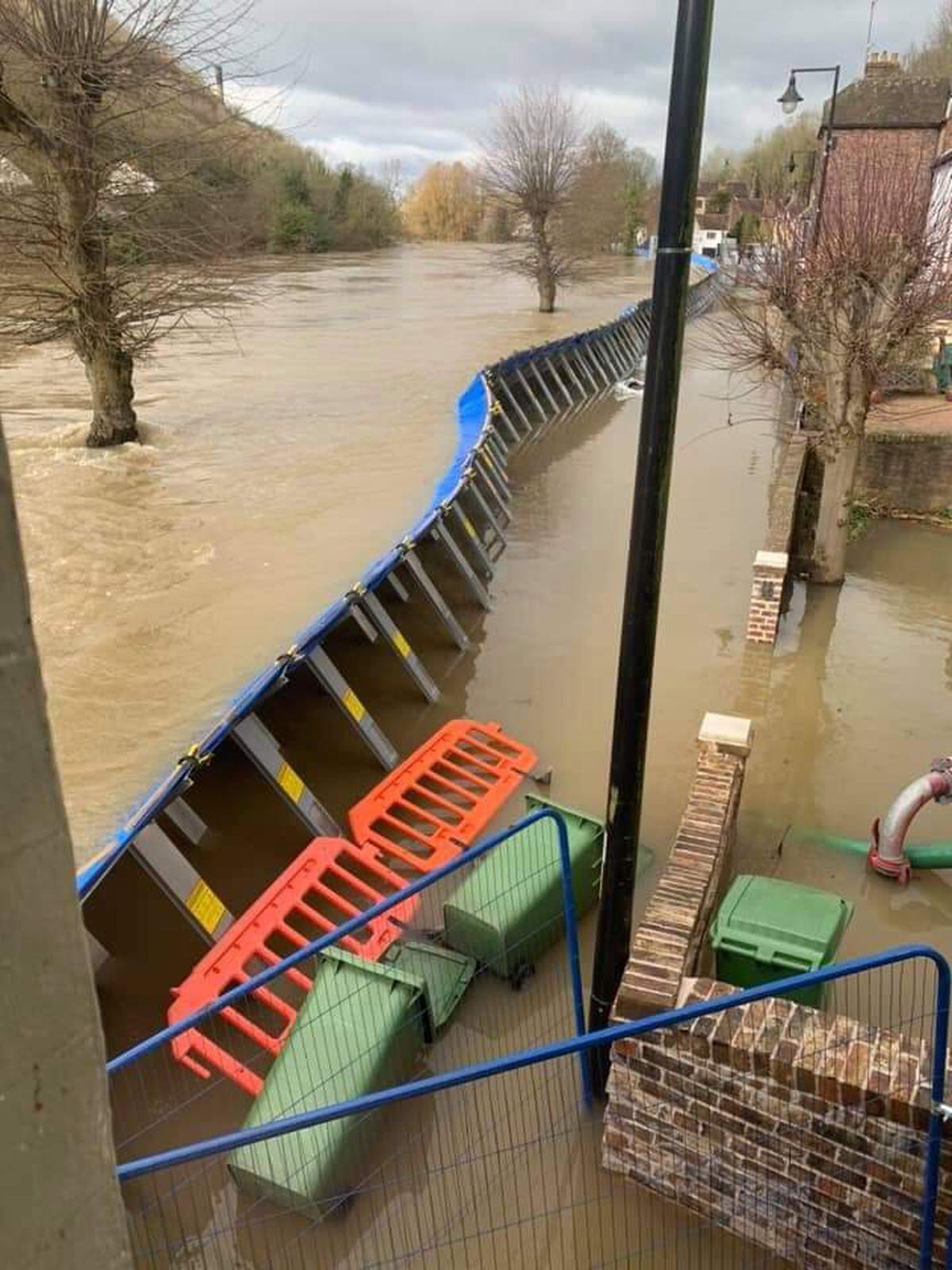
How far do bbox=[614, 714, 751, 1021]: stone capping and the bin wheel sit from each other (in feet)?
3.04

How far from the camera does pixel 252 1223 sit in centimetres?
435

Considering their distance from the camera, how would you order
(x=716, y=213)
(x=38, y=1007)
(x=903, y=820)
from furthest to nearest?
1. (x=716, y=213)
2. (x=903, y=820)
3. (x=38, y=1007)

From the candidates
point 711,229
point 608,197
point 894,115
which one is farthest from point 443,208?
point 894,115

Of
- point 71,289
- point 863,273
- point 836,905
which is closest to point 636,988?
point 836,905

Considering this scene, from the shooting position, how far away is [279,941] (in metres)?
6.04

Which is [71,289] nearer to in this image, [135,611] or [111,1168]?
[135,611]

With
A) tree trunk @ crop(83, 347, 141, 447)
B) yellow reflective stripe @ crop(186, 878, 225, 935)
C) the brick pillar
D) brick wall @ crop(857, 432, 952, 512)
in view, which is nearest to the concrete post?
yellow reflective stripe @ crop(186, 878, 225, 935)

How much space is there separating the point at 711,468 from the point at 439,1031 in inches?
575

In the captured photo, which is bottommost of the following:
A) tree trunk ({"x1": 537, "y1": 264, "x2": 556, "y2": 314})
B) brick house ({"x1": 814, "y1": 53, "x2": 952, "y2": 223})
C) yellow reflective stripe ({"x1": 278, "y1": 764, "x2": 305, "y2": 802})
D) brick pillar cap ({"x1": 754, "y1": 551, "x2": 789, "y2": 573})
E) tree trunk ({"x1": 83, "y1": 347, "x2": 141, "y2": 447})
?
yellow reflective stripe ({"x1": 278, "y1": 764, "x2": 305, "y2": 802})

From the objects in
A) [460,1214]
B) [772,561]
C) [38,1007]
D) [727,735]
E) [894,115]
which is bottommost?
[460,1214]

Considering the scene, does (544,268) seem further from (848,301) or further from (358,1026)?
(358,1026)

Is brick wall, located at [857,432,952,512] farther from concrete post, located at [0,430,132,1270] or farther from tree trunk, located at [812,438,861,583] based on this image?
concrete post, located at [0,430,132,1270]

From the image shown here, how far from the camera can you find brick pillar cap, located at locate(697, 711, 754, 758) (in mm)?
6082

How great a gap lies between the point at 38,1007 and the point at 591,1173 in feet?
13.6
